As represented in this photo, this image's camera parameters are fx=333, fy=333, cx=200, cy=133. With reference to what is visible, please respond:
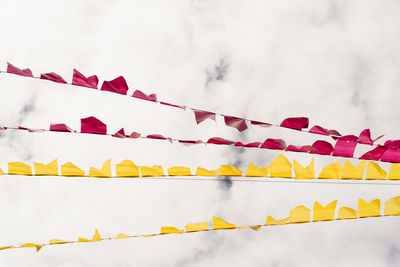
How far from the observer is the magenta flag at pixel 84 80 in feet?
13.1

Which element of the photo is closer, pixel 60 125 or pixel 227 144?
pixel 60 125

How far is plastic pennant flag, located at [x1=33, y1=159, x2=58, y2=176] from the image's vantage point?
4762mm

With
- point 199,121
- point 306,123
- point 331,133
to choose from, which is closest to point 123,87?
point 199,121

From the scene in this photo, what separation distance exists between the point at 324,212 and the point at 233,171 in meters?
1.58

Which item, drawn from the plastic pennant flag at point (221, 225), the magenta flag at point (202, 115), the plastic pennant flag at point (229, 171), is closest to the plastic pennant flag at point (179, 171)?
the plastic pennant flag at point (229, 171)

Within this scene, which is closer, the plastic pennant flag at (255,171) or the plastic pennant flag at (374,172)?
the plastic pennant flag at (255,171)

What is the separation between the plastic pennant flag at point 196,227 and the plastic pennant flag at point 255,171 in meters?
1.05

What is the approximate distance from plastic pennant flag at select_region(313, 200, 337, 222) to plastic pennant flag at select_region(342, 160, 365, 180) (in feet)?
1.56

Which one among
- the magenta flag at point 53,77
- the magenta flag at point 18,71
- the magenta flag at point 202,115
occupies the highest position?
the magenta flag at point 18,71

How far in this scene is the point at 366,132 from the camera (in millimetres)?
5016

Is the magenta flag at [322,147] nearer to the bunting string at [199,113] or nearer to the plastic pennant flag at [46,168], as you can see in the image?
the bunting string at [199,113]

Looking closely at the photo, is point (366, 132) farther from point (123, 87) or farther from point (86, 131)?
point (86, 131)

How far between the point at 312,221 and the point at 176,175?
225 cm

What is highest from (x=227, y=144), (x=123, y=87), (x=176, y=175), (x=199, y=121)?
(x=123, y=87)
